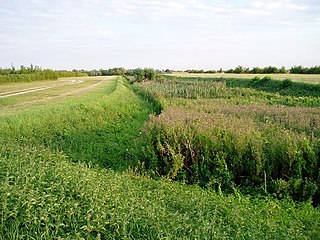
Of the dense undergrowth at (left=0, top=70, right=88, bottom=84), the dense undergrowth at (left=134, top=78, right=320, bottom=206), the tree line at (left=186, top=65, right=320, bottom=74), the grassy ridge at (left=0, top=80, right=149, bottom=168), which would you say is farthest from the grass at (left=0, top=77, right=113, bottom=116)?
the tree line at (left=186, top=65, right=320, bottom=74)

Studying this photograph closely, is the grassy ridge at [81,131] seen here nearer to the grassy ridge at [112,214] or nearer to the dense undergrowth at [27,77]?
the grassy ridge at [112,214]

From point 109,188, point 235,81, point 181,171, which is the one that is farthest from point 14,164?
point 235,81

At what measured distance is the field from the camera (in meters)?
3.83

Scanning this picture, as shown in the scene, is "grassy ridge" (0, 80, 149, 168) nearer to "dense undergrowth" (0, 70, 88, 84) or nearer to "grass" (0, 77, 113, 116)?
"grass" (0, 77, 113, 116)

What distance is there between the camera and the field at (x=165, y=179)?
12.6 ft

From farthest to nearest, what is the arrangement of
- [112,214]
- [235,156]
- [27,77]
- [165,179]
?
[27,77], [235,156], [165,179], [112,214]

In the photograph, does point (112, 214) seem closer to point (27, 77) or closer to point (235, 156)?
point (235, 156)

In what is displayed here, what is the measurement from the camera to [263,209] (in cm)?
529

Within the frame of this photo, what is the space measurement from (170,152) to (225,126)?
1.58m

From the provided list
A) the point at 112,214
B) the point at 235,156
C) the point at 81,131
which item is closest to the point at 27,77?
the point at 81,131

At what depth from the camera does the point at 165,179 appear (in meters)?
6.91

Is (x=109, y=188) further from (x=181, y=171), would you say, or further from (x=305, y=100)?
(x=305, y=100)

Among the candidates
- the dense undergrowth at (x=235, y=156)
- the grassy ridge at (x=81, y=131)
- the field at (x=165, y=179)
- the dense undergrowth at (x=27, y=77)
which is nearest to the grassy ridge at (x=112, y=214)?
the field at (x=165, y=179)

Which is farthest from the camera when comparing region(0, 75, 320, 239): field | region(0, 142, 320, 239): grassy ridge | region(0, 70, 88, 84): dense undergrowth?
region(0, 70, 88, 84): dense undergrowth
